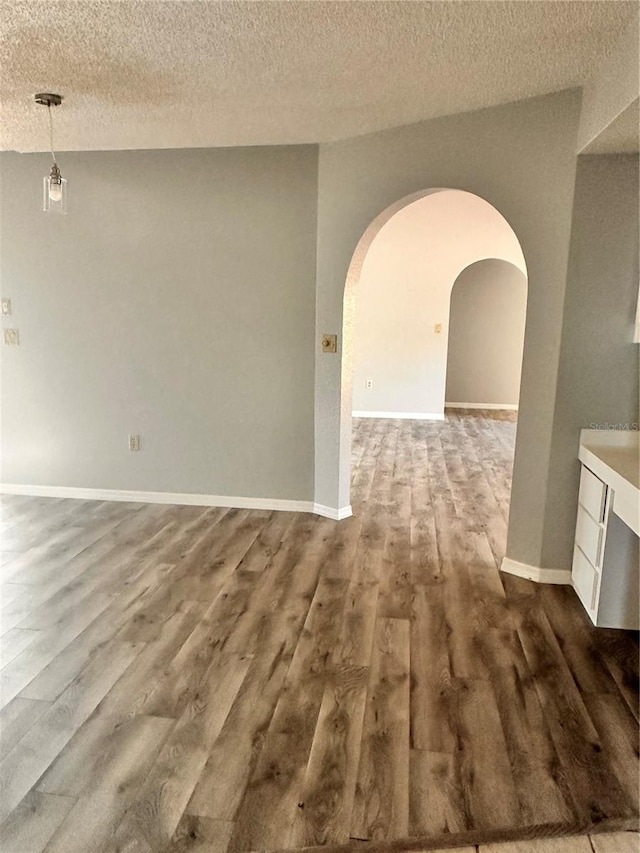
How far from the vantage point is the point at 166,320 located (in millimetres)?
4254

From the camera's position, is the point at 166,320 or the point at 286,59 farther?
the point at 166,320

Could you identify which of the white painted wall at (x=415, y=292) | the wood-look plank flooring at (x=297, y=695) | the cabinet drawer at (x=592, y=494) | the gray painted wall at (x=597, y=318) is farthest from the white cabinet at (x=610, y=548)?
the white painted wall at (x=415, y=292)

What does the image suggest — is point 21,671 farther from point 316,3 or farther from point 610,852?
point 316,3

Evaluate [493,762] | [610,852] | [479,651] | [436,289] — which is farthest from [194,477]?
[436,289]

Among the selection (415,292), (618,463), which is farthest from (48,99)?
(415,292)

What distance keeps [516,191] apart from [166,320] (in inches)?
96.0

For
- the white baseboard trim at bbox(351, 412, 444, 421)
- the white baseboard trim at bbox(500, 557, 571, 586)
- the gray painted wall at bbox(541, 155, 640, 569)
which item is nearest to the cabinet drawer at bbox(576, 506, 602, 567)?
the gray painted wall at bbox(541, 155, 640, 569)

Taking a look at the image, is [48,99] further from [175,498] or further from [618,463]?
[618,463]

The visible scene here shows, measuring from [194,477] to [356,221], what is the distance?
2121 millimetres

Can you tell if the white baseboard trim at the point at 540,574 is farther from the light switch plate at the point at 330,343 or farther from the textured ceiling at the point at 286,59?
the textured ceiling at the point at 286,59

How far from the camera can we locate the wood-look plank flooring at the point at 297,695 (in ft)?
5.75

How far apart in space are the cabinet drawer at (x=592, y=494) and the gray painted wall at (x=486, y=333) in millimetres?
5921

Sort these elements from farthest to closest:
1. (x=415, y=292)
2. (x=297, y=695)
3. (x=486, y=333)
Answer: (x=486, y=333) → (x=415, y=292) → (x=297, y=695)

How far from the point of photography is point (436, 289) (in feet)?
24.9
